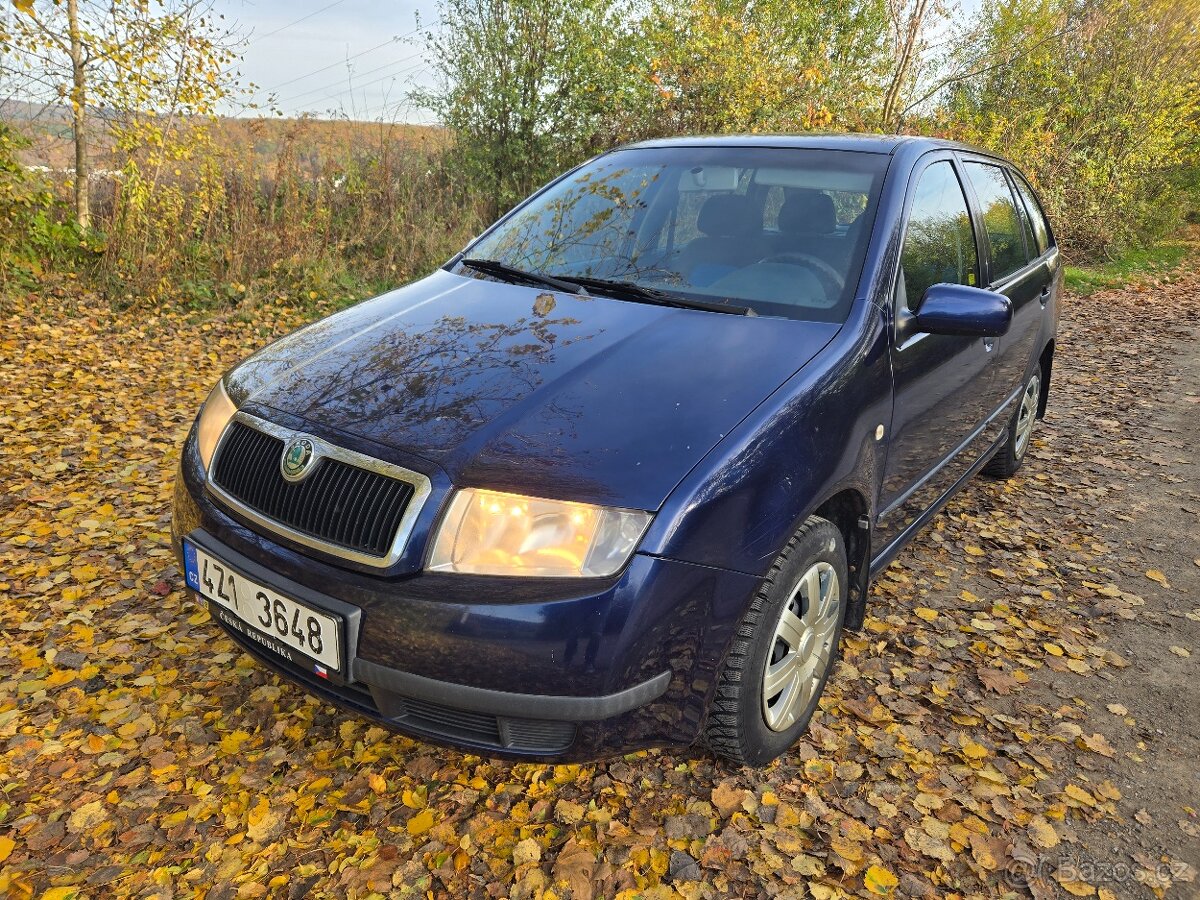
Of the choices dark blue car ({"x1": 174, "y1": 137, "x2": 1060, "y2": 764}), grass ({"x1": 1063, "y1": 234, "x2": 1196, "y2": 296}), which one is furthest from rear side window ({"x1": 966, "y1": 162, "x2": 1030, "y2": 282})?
grass ({"x1": 1063, "y1": 234, "x2": 1196, "y2": 296})

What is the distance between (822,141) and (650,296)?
1.06 metres

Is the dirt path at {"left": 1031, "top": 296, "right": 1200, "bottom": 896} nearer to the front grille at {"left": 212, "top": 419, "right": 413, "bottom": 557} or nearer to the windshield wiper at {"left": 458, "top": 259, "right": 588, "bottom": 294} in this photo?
the front grille at {"left": 212, "top": 419, "right": 413, "bottom": 557}

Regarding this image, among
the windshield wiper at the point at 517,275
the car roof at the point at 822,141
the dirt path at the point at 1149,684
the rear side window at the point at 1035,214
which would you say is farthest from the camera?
the rear side window at the point at 1035,214

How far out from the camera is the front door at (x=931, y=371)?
2605mm

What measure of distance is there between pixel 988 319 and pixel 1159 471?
10.3 feet

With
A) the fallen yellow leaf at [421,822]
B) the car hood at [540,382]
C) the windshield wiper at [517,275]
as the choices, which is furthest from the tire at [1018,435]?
the fallen yellow leaf at [421,822]

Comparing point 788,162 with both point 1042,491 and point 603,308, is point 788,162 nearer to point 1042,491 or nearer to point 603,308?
point 603,308

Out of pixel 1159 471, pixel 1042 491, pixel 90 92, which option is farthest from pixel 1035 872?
pixel 90 92

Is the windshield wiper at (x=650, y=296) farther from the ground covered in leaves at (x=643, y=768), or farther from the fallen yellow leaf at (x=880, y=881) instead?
the fallen yellow leaf at (x=880, y=881)

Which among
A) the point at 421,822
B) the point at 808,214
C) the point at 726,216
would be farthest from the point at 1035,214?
the point at 421,822

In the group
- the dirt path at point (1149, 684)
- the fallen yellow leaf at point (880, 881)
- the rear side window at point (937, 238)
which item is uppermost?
the rear side window at point (937, 238)

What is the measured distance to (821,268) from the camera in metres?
2.55

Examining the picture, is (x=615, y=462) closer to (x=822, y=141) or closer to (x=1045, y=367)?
(x=822, y=141)

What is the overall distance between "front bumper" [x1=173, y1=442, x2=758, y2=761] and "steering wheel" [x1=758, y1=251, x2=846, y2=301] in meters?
1.02
